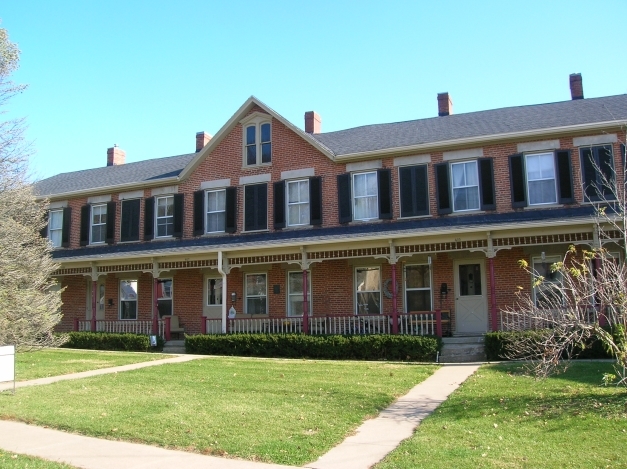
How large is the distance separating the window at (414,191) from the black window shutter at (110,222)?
459 inches

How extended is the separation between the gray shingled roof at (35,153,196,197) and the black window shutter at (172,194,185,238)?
3.92 feet

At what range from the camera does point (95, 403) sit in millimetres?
9742

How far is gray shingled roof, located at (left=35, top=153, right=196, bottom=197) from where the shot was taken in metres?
23.7

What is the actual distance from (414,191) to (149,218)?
10.3 m

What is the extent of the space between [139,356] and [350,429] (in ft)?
35.5

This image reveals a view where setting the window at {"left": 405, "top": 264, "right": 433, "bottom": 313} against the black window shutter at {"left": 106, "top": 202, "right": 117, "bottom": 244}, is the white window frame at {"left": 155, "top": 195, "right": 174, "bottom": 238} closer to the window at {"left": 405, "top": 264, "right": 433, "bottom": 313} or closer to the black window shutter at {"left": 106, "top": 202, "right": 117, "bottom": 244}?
the black window shutter at {"left": 106, "top": 202, "right": 117, "bottom": 244}

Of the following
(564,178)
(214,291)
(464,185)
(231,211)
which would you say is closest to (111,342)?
(214,291)

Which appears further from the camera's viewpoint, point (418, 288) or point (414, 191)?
point (414, 191)

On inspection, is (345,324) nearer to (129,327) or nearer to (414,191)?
(414,191)

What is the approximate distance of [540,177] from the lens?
17047 mm

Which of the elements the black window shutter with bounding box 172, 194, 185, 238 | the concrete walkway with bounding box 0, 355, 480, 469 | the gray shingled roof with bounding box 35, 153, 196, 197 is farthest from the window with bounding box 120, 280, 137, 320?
the concrete walkway with bounding box 0, 355, 480, 469

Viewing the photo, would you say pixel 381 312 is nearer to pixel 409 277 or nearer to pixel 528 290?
pixel 409 277

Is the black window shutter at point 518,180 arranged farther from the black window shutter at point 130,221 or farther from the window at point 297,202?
the black window shutter at point 130,221

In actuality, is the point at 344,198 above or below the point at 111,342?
above
